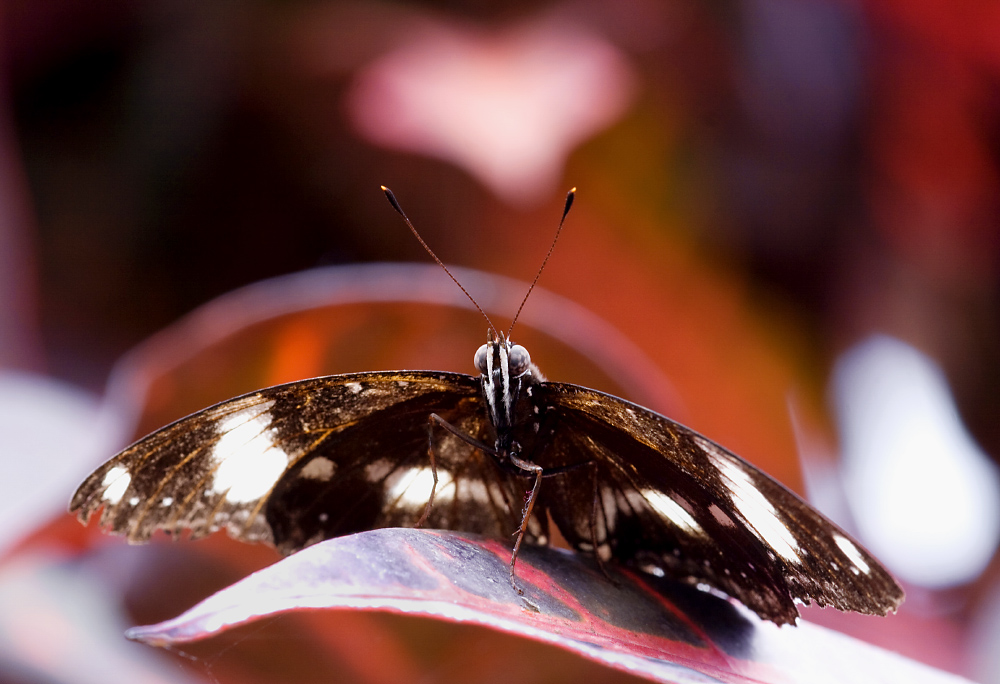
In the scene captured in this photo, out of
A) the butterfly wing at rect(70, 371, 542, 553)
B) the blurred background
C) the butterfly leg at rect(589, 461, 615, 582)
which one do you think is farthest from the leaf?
the blurred background

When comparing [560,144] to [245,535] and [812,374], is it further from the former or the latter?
[245,535]

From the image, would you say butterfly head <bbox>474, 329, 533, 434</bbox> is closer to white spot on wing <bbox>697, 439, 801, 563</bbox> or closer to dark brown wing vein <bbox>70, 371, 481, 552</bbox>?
dark brown wing vein <bbox>70, 371, 481, 552</bbox>

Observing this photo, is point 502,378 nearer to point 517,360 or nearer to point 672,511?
point 517,360

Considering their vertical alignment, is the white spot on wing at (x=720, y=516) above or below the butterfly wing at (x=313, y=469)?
above

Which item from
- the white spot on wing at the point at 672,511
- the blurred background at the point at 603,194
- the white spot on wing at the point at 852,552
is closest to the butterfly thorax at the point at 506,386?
the white spot on wing at the point at 672,511

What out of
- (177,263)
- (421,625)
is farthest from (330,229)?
(421,625)

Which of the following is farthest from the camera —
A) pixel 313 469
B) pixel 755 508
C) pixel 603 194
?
pixel 603 194

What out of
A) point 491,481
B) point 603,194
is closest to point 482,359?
point 491,481

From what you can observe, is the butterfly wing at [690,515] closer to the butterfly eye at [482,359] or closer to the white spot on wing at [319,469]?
the butterfly eye at [482,359]
